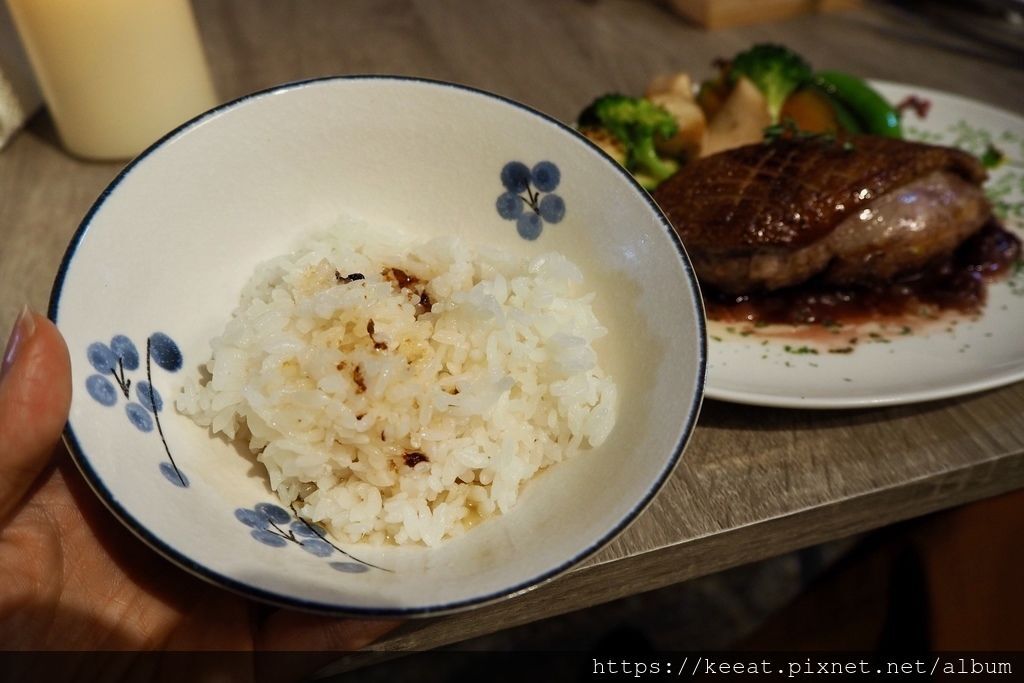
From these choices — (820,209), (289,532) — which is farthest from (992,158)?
(289,532)

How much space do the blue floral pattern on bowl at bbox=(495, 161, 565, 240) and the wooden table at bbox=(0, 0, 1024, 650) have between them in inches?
30.3

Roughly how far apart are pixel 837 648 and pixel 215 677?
2391mm

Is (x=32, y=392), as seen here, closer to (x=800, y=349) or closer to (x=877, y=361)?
(x=800, y=349)

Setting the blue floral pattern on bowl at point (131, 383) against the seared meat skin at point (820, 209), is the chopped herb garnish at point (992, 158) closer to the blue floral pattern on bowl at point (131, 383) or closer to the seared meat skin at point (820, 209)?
the seared meat skin at point (820, 209)

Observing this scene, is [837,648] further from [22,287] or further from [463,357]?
[22,287]

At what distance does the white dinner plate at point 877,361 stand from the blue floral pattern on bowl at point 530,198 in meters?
0.69

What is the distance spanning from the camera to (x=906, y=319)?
106 inches

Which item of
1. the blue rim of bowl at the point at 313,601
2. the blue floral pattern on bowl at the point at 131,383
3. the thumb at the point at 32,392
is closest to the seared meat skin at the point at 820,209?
the blue rim of bowl at the point at 313,601

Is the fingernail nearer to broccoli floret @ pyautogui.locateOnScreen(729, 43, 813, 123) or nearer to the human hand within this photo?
the human hand

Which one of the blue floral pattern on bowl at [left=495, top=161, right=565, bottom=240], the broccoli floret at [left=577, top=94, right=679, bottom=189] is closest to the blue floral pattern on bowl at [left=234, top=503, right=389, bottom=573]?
the blue floral pattern on bowl at [left=495, top=161, right=565, bottom=240]

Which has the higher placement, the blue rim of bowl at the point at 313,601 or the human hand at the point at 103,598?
the blue rim of bowl at the point at 313,601

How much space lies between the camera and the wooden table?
75.3 inches

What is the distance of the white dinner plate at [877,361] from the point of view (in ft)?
6.91

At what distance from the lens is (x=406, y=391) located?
1.58 metres
